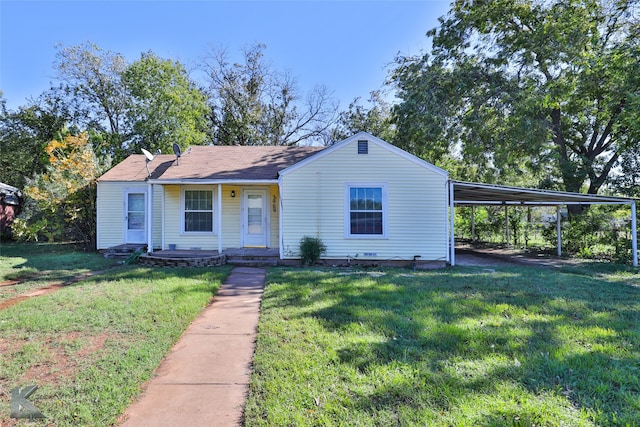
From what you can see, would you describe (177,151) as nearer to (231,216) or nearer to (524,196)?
(231,216)

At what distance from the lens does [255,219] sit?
37.8 ft

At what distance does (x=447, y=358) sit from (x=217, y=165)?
10.5m

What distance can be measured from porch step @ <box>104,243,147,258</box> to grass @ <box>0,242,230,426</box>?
4579 millimetres

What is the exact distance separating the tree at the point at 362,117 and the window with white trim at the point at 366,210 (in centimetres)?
1566

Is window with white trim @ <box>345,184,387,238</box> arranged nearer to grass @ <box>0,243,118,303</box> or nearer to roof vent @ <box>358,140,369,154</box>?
roof vent @ <box>358,140,369,154</box>

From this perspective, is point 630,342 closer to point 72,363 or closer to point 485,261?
point 72,363

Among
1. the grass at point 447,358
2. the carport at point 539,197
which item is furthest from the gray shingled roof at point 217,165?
the grass at point 447,358

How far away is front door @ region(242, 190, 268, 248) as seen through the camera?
1146 centimetres

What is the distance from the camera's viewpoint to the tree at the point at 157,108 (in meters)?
21.6

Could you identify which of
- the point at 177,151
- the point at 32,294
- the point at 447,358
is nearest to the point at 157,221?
the point at 177,151

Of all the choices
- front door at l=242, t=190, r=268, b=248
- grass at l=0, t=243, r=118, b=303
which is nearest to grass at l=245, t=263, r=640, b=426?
front door at l=242, t=190, r=268, b=248

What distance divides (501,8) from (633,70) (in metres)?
6.32

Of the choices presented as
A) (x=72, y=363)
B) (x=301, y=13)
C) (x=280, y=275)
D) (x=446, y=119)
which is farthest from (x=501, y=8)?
(x=72, y=363)

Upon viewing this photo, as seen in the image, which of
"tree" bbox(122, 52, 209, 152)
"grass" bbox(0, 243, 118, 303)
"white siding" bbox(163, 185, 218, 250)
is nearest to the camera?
"grass" bbox(0, 243, 118, 303)
